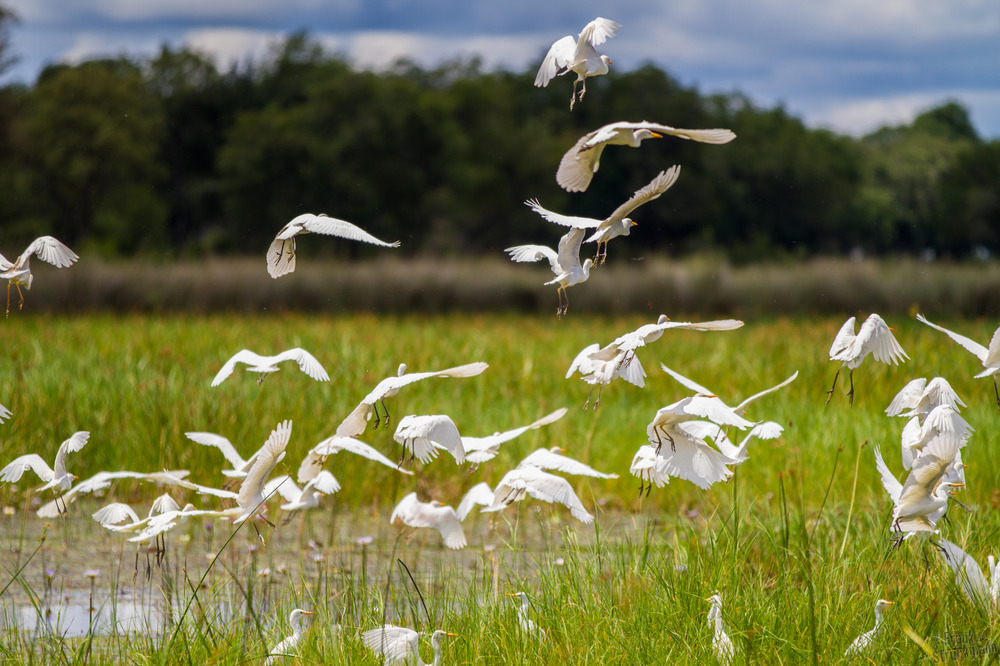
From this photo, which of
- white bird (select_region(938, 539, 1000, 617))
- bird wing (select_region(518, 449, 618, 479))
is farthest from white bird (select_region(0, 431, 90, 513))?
white bird (select_region(938, 539, 1000, 617))

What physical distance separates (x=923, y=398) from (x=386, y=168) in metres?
30.3

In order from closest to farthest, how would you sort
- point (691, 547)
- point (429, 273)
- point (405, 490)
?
point (691, 547), point (405, 490), point (429, 273)

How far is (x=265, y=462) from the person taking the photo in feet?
5.93

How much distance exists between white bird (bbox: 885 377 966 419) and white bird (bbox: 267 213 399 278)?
1097 millimetres

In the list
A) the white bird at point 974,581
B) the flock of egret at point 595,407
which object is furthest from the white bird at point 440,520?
the white bird at point 974,581

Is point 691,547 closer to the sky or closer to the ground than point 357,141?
closer to the ground

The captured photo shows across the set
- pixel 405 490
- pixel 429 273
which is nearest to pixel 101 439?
pixel 405 490

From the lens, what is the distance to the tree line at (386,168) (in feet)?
84.4

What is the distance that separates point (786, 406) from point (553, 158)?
31488 millimetres

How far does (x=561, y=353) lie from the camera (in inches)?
307

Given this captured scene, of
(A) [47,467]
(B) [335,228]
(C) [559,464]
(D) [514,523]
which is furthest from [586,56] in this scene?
(D) [514,523]

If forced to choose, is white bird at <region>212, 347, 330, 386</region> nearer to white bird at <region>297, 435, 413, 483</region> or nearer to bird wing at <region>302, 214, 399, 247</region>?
white bird at <region>297, 435, 413, 483</region>

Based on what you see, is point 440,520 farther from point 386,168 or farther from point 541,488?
point 386,168

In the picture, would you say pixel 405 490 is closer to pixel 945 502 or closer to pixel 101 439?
pixel 101 439
